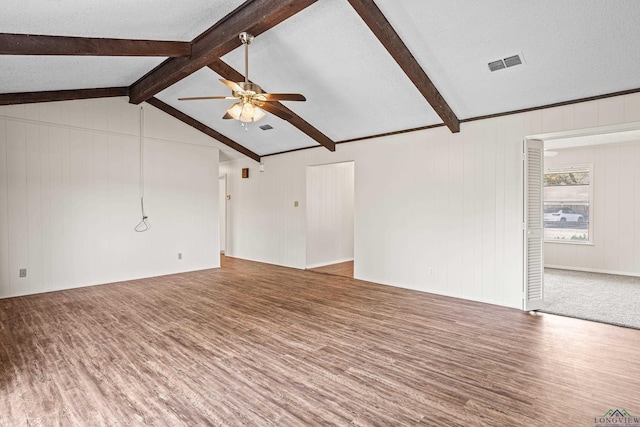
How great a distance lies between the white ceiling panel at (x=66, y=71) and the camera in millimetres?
3945

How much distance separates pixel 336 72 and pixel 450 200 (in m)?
2.51

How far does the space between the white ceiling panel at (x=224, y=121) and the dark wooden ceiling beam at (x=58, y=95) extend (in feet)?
2.44

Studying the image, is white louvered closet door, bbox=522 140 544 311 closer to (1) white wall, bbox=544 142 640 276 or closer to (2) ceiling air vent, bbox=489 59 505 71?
(2) ceiling air vent, bbox=489 59 505 71

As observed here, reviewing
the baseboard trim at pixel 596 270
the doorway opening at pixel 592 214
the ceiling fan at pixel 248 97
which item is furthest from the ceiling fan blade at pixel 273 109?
the baseboard trim at pixel 596 270

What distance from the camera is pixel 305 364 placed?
290 centimetres

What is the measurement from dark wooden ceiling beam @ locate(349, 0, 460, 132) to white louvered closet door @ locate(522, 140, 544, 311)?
1.11 meters

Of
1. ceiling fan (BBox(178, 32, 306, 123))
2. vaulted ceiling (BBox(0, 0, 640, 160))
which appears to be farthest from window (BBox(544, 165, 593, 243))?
ceiling fan (BBox(178, 32, 306, 123))

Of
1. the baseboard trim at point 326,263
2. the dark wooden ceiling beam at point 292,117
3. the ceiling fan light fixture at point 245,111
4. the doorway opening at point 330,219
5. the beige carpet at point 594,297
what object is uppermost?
the dark wooden ceiling beam at point 292,117

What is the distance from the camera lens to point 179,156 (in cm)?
692

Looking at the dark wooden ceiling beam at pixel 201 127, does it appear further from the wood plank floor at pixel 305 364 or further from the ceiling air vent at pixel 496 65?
the ceiling air vent at pixel 496 65

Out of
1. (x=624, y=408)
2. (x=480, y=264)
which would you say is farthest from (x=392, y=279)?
(x=624, y=408)

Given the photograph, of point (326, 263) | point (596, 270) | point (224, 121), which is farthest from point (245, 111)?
point (596, 270)

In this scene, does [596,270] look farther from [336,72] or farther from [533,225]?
[336,72]

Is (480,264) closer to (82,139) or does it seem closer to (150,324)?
(150,324)
